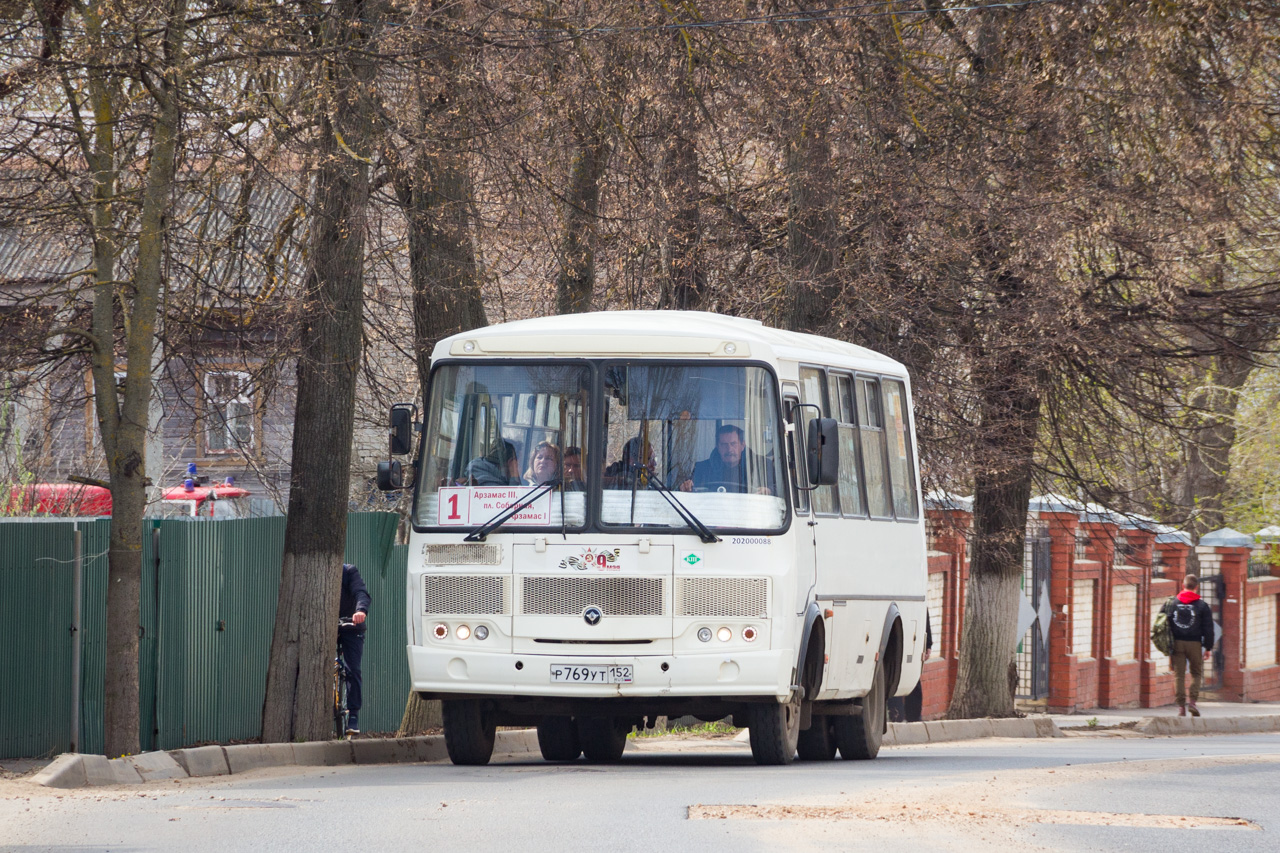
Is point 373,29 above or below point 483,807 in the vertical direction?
above

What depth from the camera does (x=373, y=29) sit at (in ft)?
47.0

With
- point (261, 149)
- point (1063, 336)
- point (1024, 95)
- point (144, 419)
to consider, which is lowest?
point (144, 419)

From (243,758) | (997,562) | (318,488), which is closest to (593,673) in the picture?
(243,758)

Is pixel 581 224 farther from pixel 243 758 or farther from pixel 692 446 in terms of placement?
pixel 243 758

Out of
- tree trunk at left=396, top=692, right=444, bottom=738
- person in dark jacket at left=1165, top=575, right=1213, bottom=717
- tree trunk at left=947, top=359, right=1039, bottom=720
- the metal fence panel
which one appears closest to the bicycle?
tree trunk at left=396, top=692, right=444, bottom=738

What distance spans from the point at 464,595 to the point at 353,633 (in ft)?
17.1

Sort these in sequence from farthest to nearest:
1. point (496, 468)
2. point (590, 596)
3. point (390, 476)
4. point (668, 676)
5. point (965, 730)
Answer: point (965, 730) → point (390, 476) → point (496, 468) → point (590, 596) → point (668, 676)

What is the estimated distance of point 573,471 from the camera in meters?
12.2

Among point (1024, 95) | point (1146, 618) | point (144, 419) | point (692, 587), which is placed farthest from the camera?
point (1146, 618)

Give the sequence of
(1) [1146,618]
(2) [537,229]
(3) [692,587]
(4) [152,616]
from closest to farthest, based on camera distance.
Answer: (3) [692,587]
(4) [152,616]
(2) [537,229]
(1) [1146,618]

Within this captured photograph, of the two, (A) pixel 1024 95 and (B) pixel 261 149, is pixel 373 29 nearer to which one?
(B) pixel 261 149

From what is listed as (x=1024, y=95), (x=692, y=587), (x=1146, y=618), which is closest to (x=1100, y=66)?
(x=1024, y=95)

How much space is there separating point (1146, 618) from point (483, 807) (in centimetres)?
2594

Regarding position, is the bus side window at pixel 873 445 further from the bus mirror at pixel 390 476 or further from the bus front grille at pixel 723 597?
the bus mirror at pixel 390 476
